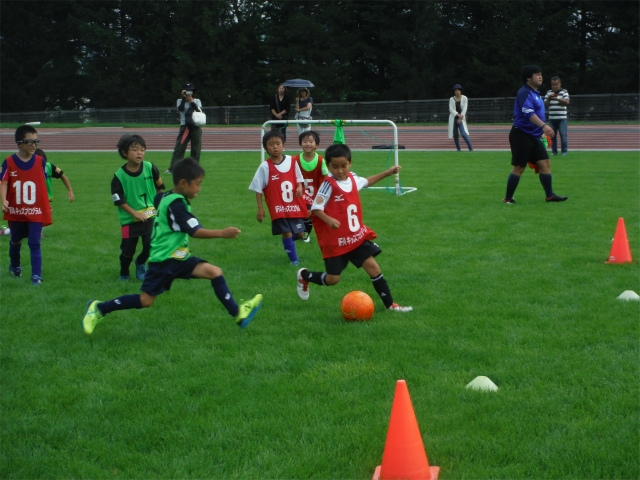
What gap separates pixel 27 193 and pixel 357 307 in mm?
3913

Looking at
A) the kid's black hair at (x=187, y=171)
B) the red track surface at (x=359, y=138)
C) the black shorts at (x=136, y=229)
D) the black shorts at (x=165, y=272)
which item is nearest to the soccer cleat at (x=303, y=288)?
the black shorts at (x=165, y=272)

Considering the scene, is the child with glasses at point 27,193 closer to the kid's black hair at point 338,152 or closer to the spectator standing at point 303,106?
the kid's black hair at point 338,152

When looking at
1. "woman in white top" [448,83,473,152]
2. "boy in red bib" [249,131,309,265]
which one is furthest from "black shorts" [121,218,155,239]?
"woman in white top" [448,83,473,152]

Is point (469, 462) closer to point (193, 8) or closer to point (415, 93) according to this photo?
point (415, 93)

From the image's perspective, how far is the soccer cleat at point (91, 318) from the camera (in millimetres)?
6262

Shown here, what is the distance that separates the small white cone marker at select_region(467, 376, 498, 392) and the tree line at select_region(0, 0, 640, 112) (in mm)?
42156

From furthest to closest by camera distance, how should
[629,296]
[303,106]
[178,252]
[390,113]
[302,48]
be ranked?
1. [302,48]
2. [390,113]
3. [303,106]
4. [629,296]
5. [178,252]

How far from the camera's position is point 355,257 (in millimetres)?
6887

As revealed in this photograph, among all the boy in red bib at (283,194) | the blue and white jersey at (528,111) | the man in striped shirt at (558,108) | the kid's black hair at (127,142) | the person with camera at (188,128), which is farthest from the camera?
the man in striped shirt at (558,108)

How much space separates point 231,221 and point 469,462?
A: 836 cm

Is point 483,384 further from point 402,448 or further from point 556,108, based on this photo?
point 556,108

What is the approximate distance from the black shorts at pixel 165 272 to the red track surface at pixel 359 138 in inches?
760

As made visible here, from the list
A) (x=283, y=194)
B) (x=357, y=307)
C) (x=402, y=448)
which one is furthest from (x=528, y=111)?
(x=402, y=448)

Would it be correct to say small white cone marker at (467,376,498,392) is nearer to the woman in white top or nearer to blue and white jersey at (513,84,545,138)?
blue and white jersey at (513,84,545,138)
